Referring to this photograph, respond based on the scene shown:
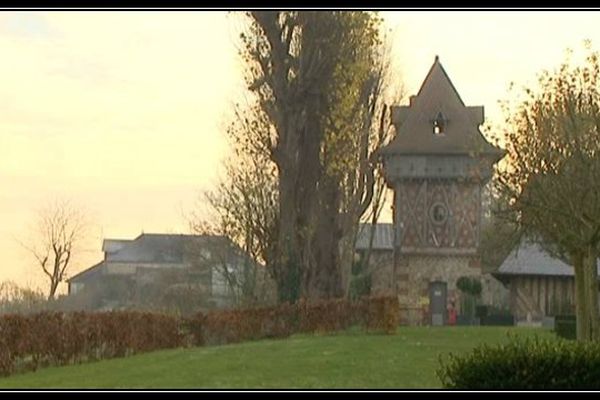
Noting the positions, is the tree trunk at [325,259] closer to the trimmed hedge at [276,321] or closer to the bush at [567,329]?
the trimmed hedge at [276,321]

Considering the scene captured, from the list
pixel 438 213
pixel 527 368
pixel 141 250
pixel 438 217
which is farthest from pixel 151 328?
pixel 141 250

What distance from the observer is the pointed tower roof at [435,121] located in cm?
6216

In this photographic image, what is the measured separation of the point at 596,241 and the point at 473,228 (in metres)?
36.2

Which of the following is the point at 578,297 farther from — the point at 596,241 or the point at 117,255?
the point at 117,255

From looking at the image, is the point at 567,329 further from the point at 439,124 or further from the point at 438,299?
the point at 439,124

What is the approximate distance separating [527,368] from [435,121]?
4890 centimetres

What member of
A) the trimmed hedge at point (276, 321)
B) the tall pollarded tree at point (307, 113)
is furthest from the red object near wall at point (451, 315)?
the trimmed hedge at point (276, 321)

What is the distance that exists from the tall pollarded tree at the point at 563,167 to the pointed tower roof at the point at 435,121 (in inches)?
1225

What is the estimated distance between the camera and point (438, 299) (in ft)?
204

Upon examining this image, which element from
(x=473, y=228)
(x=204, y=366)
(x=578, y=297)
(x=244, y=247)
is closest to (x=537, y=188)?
(x=578, y=297)

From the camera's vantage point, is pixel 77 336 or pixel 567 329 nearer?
pixel 77 336

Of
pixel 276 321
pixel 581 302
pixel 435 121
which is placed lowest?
pixel 276 321

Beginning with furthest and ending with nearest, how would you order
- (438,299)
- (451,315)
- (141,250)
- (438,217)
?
(141,250) → (438,217) → (438,299) → (451,315)

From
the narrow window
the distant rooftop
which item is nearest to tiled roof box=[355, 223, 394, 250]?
the narrow window
